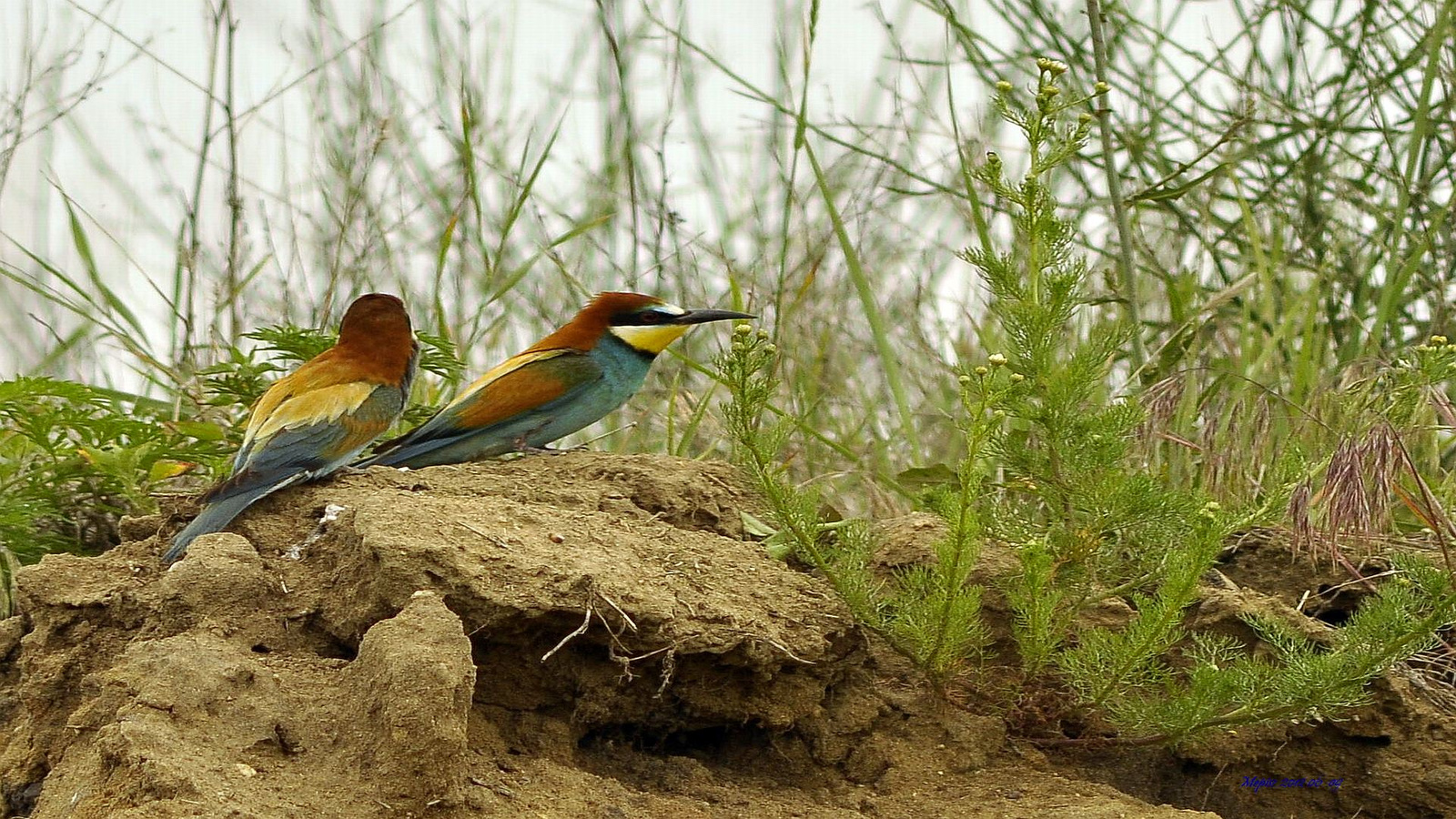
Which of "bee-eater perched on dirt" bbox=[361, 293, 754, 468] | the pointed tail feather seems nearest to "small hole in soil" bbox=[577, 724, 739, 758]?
the pointed tail feather

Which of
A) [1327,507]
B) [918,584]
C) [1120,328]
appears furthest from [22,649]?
[1327,507]

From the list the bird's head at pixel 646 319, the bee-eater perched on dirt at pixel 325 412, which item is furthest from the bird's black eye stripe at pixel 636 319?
the bee-eater perched on dirt at pixel 325 412

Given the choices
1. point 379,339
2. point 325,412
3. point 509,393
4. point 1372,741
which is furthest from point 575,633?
point 509,393

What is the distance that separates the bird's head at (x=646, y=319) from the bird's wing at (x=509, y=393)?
0.16 m

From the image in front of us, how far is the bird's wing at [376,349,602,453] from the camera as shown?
13.2 feet

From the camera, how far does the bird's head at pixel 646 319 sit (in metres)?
4.46

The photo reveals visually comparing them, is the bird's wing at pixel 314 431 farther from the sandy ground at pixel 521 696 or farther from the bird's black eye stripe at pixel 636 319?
the bird's black eye stripe at pixel 636 319

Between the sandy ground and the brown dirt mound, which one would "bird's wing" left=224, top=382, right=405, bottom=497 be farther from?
the brown dirt mound

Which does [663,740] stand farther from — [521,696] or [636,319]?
[636,319]

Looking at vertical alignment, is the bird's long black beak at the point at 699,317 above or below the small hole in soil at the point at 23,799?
above

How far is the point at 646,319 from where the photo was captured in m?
4.48

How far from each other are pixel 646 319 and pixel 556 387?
360 mm

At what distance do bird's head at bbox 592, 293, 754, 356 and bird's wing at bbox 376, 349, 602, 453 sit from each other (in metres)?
0.16

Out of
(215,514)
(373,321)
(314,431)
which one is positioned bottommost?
(215,514)
